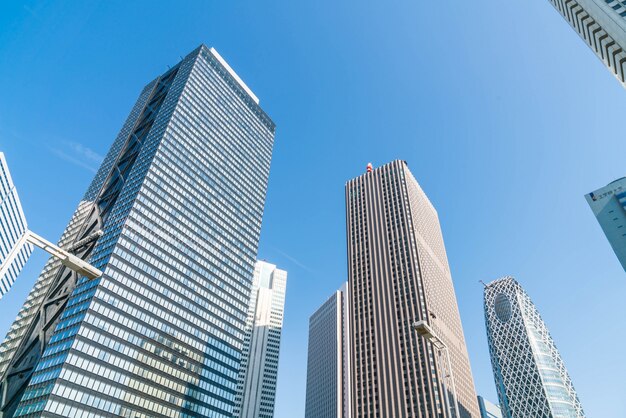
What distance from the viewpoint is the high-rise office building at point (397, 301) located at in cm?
11544

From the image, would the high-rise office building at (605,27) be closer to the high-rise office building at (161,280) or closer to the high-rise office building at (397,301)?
the high-rise office building at (397,301)

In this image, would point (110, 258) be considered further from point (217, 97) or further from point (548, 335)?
point (548, 335)

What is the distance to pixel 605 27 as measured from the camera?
181 ft

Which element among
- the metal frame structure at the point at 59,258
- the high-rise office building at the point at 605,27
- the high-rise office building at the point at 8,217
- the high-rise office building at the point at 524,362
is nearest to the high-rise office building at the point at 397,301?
the high-rise office building at the point at 524,362

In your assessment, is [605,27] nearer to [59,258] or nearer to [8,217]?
[59,258]

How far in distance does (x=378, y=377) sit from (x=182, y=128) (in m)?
105

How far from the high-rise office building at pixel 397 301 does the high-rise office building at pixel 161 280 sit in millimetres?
40670

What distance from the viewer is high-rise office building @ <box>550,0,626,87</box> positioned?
51469 mm

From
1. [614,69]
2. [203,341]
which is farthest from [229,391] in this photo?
[614,69]

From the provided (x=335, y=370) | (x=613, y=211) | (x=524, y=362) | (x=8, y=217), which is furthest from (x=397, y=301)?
(x=8, y=217)

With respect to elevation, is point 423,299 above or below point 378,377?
above

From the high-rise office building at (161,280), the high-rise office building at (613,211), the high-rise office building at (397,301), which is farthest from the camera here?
the high-rise office building at (397,301)

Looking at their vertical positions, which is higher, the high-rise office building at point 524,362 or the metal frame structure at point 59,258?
the high-rise office building at point 524,362

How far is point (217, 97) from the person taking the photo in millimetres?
156500
